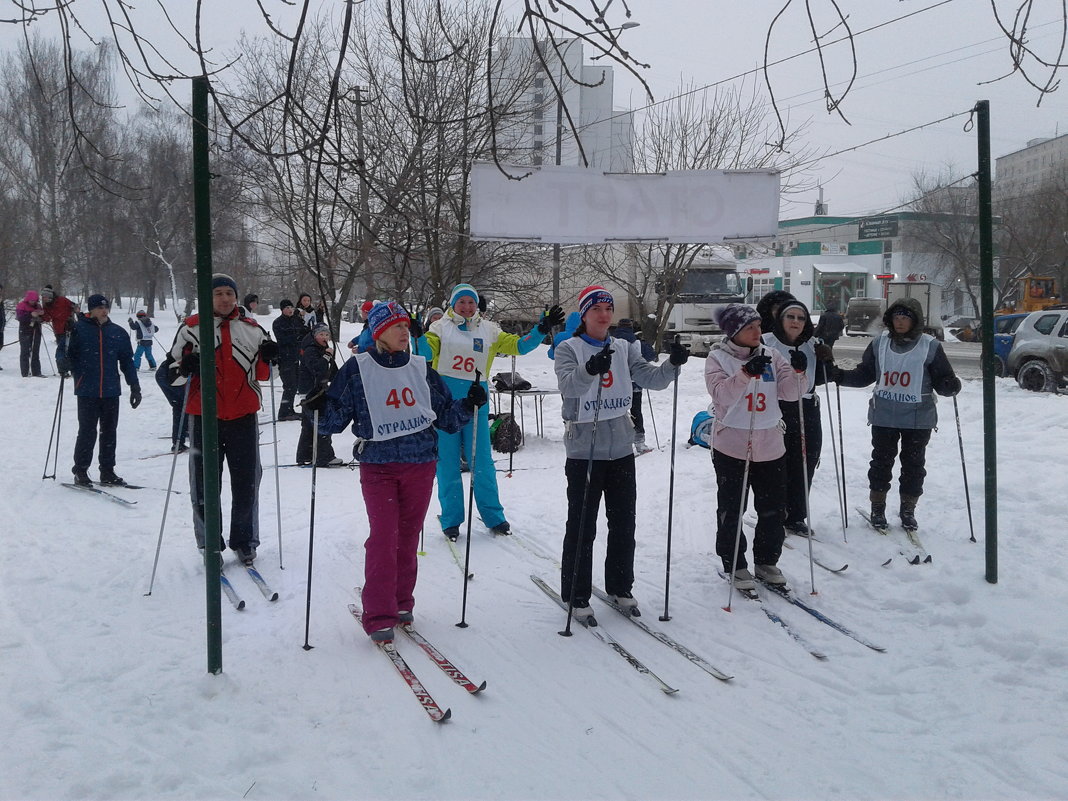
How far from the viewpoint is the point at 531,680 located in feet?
12.6

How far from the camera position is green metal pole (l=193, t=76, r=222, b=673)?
3.27 meters

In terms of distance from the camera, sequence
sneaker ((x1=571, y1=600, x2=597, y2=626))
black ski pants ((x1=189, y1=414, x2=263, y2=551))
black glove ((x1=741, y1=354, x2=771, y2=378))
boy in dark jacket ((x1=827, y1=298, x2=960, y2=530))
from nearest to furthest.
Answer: black glove ((x1=741, y1=354, x2=771, y2=378)) < sneaker ((x1=571, y1=600, x2=597, y2=626)) < black ski pants ((x1=189, y1=414, x2=263, y2=551)) < boy in dark jacket ((x1=827, y1=298, x2=960, y2=530))

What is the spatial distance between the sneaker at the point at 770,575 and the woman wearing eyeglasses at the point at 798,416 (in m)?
0.67

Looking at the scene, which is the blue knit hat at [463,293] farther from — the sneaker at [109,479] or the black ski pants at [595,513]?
the sneaker at [109,479]

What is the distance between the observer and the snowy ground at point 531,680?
9.82 ft

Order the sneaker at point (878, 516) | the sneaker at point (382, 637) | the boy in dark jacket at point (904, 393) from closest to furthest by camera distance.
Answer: the sneaker at point (382, 637)
the boy in dark jacket at point (904, 393)
the sneaker at point (878, 516)

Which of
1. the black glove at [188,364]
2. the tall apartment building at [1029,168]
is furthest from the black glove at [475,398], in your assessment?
the tall apartment building at [1029,168]

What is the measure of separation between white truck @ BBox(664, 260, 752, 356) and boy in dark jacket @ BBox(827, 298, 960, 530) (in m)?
14.8

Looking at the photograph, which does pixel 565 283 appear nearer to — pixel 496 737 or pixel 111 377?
pixel 111 377

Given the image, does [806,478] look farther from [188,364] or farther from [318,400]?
[188,364]

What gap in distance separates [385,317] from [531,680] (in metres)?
2.10

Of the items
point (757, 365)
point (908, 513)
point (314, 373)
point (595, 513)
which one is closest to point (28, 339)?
point (314, 373)

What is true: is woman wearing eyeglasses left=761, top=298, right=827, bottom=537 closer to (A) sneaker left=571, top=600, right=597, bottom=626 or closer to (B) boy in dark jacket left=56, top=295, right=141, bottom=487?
(A) sneaker left=571, top=600, right=597, bottom=626

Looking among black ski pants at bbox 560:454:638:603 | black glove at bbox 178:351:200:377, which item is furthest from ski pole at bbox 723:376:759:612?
black glove at bbox 178:351:200:377
